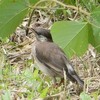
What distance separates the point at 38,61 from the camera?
16.0 feet

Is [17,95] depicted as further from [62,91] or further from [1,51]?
[1,51]

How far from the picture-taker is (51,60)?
4.69 m

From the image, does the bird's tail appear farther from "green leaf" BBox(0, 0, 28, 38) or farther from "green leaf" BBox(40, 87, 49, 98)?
"green leaf" BBox(0, 0, 28, 38)

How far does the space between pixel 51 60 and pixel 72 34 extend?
0.76m

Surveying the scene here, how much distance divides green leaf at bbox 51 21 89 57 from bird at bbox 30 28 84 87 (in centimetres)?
41

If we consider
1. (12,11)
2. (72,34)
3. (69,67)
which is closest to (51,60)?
(69,67)

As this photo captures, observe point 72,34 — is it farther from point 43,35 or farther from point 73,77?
point 43,35

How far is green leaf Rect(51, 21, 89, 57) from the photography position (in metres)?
3.93

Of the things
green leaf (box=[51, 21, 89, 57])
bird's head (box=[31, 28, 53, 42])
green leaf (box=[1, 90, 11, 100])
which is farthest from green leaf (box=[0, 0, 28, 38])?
bird's head (box=[31, 28, 53, 42])

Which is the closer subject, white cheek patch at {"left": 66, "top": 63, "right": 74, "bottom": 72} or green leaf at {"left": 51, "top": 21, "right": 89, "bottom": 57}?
green leaf at {"left": 51, "top": 21, "right": 89, "bottom": 57}

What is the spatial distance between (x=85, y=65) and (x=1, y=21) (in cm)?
141

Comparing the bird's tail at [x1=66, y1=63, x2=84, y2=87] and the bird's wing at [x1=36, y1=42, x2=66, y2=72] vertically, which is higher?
the bird's wing at [x1=36, y1=42, x2=66, y2=72]

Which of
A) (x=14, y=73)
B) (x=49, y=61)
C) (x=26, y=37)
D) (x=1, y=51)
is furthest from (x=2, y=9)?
(x=26, y=37)

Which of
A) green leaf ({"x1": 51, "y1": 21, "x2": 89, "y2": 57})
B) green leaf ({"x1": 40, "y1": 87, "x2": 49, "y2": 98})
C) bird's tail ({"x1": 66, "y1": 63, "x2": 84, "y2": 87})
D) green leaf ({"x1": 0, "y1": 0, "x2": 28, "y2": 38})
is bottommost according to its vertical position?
green leaf ({"x1": 40, "y1": 87, "x2": 49, "y2": 98})
